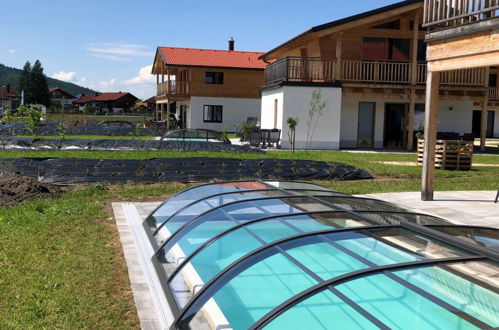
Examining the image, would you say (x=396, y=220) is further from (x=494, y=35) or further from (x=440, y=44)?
(x=440, y=44)

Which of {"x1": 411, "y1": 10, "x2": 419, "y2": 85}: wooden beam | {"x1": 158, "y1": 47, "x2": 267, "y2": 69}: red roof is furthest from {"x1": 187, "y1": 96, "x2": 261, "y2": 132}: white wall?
{"x1": 411, "y1": 10, "x2": 419, "y2": 85}: wooden beam

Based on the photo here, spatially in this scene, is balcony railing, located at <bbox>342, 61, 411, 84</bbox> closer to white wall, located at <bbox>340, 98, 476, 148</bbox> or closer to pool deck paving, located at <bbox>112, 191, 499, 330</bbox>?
white wall, located at <bbox>340, 98, 476, 148</bbox>

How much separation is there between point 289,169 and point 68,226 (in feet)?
21.9

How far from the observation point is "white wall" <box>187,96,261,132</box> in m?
38.8

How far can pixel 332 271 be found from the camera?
12.5 feet

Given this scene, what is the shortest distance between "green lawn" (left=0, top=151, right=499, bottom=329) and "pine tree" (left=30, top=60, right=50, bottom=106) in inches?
4097

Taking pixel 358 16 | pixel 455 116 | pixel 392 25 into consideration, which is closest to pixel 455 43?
pixel 358 16

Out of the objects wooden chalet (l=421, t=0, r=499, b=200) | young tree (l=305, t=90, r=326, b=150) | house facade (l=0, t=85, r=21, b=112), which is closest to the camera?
wooden chalet (l=421, t=0, r=499, b=200)

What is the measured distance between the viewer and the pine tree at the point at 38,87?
106 metres

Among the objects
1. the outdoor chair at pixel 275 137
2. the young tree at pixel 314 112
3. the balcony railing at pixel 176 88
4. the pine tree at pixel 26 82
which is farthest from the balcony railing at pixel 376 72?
the pine tree at pixel 26 82

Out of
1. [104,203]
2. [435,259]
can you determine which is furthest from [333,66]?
[435,259]

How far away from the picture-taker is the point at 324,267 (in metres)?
3.91

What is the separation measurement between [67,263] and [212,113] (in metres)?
34.2

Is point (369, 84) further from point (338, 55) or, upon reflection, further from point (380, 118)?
point (380, 118)
